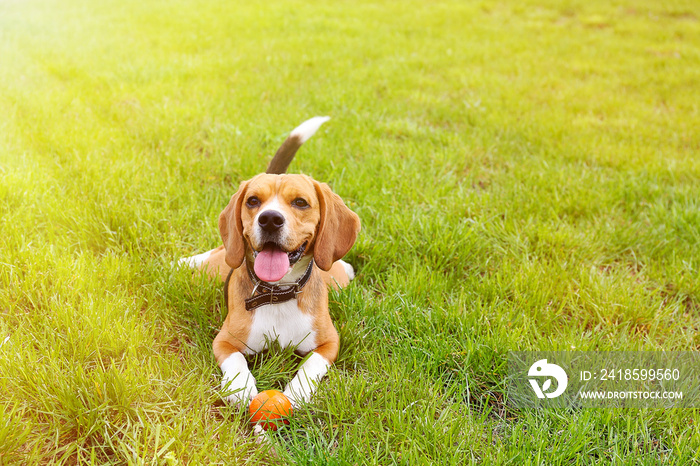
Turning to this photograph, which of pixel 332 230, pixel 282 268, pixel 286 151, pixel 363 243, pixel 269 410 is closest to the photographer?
pixel 269 410

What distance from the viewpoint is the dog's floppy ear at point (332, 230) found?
114 inches

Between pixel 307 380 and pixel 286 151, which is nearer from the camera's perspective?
pixel 307 380

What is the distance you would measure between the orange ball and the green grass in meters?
0.07

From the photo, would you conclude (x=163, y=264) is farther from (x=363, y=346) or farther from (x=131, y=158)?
(x=131, y=158)

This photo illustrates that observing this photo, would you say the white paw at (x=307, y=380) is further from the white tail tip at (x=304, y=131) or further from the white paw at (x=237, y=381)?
the white tail tip at (x=304, y=131)

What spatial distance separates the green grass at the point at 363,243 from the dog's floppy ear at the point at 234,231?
0.53 m

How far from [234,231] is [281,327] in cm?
62

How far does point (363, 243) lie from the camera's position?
13.0 ft

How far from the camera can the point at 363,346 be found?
3.08 metres

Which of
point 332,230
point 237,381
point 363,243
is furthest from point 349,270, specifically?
point 237,381

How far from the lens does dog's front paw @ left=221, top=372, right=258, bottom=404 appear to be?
2.55 metres

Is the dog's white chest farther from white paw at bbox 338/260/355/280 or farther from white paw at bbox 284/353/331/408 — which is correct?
white paw at bbox 338/260/355/280

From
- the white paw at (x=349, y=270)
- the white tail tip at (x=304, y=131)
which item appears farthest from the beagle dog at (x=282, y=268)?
the white tail tip at (x=304, y=131)

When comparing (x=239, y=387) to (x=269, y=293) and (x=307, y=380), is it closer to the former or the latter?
(x=307, y=380)
